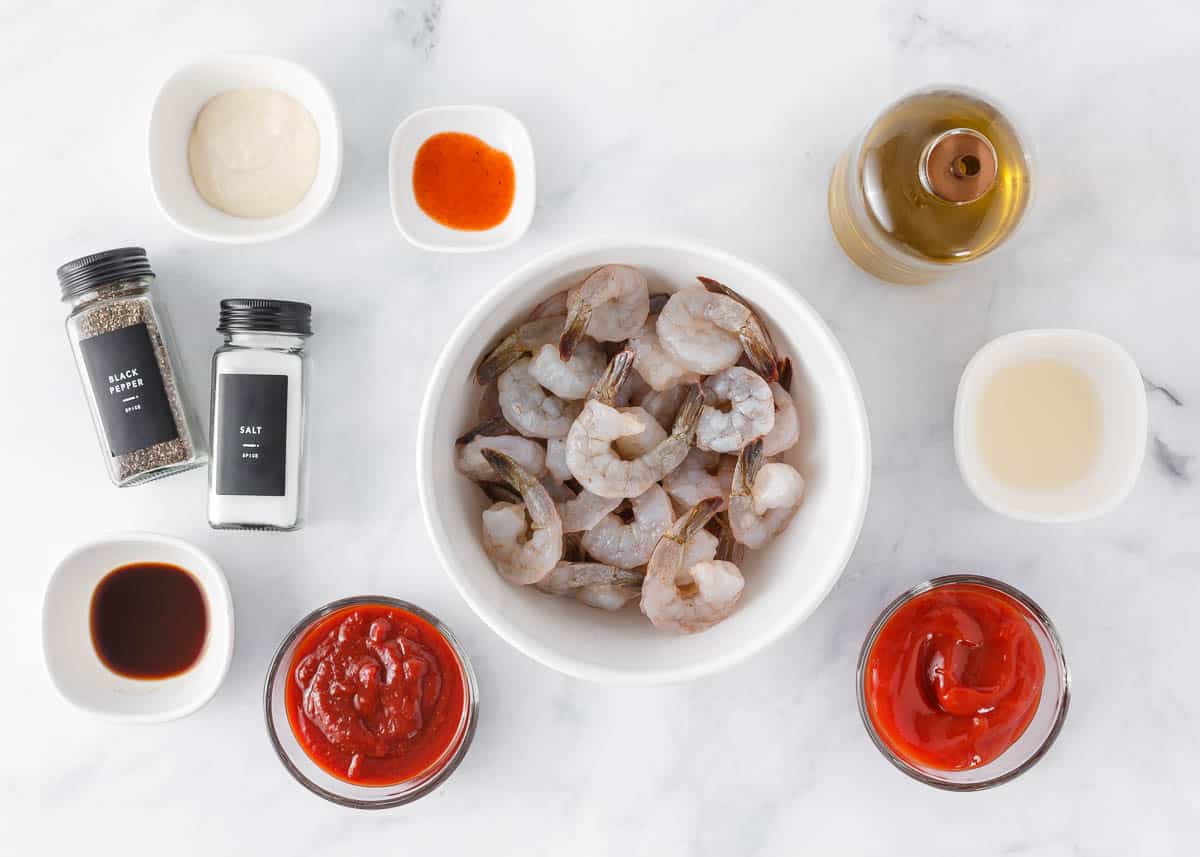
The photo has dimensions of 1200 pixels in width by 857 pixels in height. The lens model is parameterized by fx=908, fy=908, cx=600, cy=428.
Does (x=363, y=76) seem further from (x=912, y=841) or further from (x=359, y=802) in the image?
(x=912, y=841)

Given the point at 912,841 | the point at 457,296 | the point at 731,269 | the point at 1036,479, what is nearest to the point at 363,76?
the point at 457,296

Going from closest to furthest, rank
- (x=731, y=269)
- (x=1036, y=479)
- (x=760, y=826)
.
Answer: (x=731, y=269) → (x=1036, y=479) → (x=760, y=826)

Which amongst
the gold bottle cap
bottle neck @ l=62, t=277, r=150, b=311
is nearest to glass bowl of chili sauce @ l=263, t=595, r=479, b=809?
bottle neck @ l=62, t=277, r=150, b=311

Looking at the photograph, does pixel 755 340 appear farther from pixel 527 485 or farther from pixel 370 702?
pixel 370 702

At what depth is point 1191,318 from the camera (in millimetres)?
1452

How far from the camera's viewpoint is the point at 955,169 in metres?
1.24

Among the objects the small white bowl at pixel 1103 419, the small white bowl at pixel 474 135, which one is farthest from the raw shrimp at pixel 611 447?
the small white bowl at pixel 1103 419

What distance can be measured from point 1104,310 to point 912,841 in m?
0.92

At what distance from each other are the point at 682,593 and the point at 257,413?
0.68 meters

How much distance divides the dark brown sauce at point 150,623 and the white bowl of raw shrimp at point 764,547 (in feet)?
1.71

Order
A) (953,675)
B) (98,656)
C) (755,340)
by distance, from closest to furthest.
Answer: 1. (755,340)
2. (953,675)
3. (98,656)

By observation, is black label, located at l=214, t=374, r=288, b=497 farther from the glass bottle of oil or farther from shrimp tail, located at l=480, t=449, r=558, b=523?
the glass bottle of oil

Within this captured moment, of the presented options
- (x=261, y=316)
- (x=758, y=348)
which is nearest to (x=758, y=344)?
(x=758, y=348)

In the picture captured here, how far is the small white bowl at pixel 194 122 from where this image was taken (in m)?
1.38
